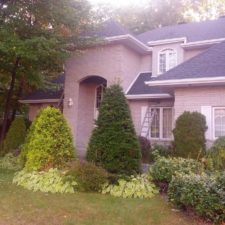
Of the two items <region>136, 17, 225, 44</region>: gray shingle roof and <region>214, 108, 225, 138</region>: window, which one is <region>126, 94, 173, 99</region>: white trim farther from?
<region>136, 17, 225, 44</region>: gray shingle roof

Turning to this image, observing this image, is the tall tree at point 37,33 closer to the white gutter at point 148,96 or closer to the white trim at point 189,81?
the white gutter at point 148,96

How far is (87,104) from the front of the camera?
18266 millimetres

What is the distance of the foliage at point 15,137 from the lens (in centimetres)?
1468

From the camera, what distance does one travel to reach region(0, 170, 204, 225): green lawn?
19.2 feet

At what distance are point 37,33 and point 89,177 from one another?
30.9ft

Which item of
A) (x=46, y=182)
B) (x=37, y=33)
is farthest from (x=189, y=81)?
(x=37, y=33)

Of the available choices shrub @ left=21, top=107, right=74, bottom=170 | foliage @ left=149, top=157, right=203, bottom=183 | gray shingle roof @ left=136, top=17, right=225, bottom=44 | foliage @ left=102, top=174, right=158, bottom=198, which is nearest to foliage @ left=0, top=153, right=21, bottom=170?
shrub @ left=21, top=107, right=74, bottom=170

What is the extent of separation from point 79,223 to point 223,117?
8340 mm

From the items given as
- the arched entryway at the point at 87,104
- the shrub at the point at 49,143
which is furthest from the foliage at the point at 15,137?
the shrub at the point at 49,143

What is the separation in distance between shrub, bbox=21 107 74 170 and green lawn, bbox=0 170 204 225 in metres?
1.70

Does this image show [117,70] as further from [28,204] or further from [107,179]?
[28,204]

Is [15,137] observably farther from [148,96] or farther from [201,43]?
[201,43]

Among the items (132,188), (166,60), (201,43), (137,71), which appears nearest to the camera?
(132,188)

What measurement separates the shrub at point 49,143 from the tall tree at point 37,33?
15.6ft
